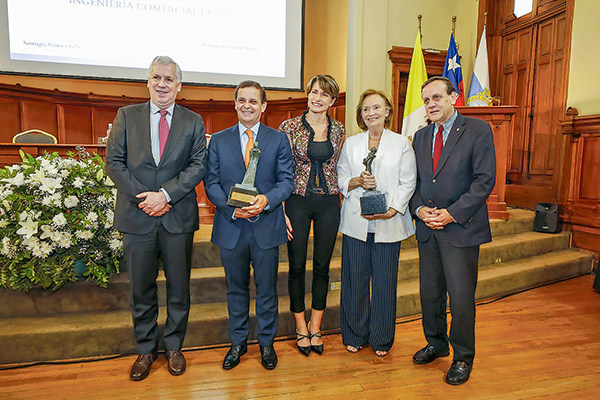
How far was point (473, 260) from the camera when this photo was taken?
2021 mm

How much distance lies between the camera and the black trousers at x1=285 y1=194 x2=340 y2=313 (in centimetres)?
215

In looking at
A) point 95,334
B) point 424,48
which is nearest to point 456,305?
point 95,334

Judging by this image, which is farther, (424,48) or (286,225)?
(424,48)

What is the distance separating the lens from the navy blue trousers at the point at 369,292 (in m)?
2.22

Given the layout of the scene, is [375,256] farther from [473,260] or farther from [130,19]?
[130,19]

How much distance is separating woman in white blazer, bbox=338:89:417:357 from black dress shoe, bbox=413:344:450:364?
0.57 ft

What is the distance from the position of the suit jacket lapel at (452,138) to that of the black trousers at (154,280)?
1.43 m

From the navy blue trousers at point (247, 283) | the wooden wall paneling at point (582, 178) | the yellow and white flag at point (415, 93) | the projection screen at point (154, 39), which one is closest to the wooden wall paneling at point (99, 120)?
the projection screen at point (154, 39)

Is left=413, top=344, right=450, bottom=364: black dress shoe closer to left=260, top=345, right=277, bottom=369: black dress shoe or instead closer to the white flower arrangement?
left=260, top=345, right=277, bottom=369: black dress shoe

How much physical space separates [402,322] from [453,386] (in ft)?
2.72

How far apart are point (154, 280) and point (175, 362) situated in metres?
0.48

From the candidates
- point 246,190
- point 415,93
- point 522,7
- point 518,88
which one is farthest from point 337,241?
point 522,7

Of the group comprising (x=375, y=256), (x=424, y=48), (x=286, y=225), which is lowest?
(x=375, y=256)

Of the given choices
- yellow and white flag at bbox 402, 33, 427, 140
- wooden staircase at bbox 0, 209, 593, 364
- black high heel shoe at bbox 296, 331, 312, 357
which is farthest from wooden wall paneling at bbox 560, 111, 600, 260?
black high heel shoe at bbox 296, 331, 312, 357
